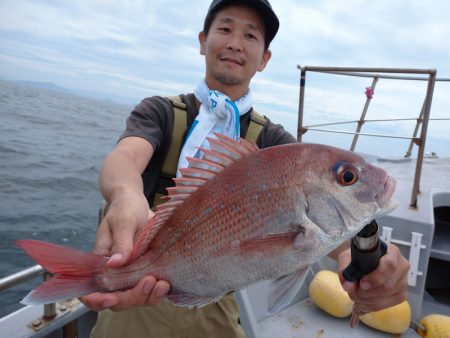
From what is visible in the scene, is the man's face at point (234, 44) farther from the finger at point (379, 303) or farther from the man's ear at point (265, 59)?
the finger at point (379, 303)

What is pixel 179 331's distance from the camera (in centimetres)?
216

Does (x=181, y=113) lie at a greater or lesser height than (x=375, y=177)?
greater

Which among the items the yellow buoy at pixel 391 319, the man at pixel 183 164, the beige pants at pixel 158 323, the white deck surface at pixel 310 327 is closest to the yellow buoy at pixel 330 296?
the white deck surface at pixel 310 327

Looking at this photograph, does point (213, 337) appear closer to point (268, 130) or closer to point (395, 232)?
point (268, 130)

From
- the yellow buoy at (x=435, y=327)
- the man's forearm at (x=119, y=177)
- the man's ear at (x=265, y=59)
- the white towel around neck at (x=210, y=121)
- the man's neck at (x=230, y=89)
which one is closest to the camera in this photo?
the man's forearm at (x=119, y=177)

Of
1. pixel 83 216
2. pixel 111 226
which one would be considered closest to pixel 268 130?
pixel 111 226

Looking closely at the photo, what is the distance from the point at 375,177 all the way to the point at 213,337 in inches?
60.1

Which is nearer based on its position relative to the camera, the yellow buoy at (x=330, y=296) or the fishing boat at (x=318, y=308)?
the fishing boat at (x=318, y=308)

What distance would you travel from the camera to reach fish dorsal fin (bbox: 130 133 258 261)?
1.41 m

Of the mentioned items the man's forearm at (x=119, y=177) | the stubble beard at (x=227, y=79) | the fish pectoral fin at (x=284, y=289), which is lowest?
the fish pectoral fin at (x=284, y=289)

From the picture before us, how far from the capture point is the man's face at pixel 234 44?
2514 millimetres

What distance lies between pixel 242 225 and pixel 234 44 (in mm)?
1572

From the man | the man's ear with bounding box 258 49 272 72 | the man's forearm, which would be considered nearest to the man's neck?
the man

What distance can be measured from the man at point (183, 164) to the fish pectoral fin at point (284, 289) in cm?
28
